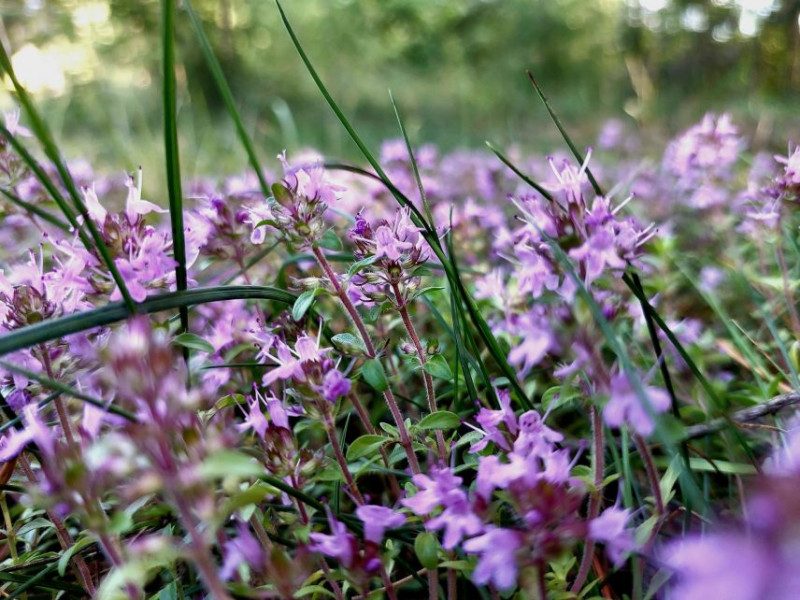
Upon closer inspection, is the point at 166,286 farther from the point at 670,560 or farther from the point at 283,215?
the point at 670,560

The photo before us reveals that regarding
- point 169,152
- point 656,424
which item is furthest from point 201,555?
point 169,152

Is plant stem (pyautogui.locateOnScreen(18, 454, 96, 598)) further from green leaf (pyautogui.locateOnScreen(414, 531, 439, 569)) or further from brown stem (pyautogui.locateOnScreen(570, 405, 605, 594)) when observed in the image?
brown stem (pyautogui.locateOnScreen(570, 405, 605, 594))

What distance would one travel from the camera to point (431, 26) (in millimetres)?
16875

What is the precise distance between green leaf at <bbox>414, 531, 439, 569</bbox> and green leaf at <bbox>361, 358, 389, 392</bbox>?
243mm

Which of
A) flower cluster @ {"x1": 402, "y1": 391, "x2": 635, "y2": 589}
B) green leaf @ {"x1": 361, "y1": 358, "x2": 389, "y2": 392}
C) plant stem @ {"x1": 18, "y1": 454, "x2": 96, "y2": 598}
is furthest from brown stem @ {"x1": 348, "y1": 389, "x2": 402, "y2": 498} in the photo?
plant stem @ {"x1": 18, "y1": 454, "x2": 96, "y2": 598}

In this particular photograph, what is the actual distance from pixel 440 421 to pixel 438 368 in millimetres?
102

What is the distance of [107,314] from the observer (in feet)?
2.89

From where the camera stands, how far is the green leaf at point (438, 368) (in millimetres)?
1057

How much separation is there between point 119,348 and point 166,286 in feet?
1.48

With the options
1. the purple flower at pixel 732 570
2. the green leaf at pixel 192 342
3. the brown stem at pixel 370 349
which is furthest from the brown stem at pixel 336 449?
the purple flower at pixel 732 570

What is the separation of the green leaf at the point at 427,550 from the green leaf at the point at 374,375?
0.24 metres

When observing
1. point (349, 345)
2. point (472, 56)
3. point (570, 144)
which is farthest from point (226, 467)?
point (472, 56)

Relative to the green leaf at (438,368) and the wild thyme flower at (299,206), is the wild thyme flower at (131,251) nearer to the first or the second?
the wild thyme flower at (299,206)

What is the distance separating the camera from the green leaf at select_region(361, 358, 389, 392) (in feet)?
3.28
